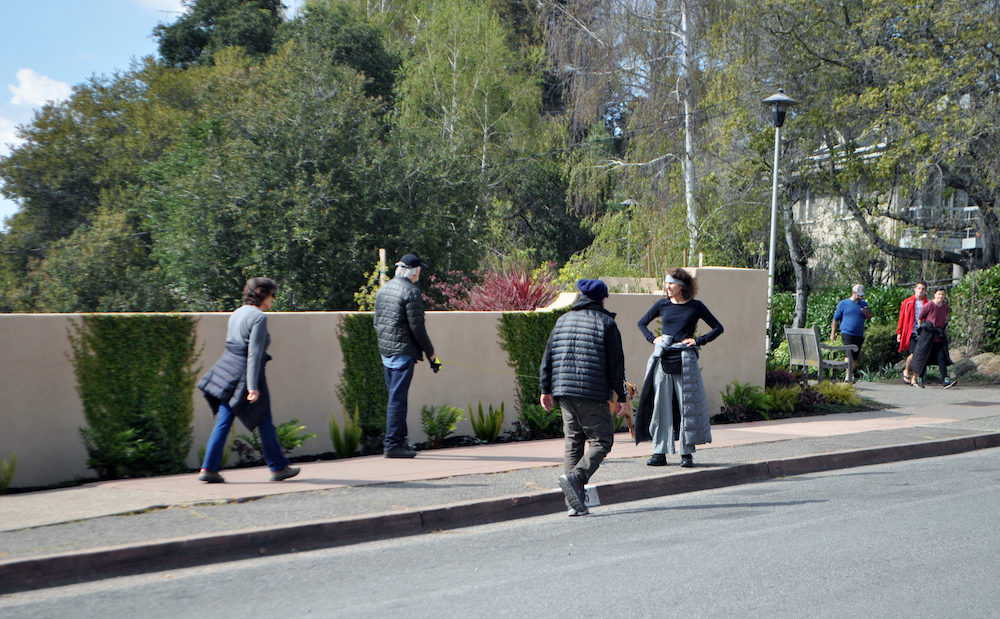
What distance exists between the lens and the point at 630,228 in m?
25.8

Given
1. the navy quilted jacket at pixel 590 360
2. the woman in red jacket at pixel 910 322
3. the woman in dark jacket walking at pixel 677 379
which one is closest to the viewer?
the navy quilted jacket at pixel 590 360

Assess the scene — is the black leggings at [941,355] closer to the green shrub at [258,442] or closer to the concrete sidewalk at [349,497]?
the concrete sidewalk at [349,497]

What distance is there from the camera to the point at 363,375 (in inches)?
348

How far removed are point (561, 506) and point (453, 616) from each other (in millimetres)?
2698

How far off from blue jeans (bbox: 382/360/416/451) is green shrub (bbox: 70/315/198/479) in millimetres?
1799

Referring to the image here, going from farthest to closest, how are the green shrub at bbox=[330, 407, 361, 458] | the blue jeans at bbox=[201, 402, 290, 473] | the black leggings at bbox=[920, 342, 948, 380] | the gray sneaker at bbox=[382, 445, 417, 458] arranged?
the black leggings at bbox=[920, 342, 948, 380], the green shrub at bbox=[330, 407, 361, 458], the gray sneaker at bbox=[382, 445, 417, 458], the blue jeans at bbox=[201, 402, 290, 473]

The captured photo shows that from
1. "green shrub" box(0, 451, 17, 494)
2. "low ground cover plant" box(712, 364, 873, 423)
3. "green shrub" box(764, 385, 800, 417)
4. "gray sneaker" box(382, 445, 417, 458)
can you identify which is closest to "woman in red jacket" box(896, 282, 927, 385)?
"low ground cover plant" box(712, 364, 873, 423)

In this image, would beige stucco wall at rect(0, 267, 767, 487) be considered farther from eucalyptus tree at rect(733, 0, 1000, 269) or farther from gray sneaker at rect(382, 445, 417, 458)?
eucalyptus tree at rect(733, 0, 1000, 269)

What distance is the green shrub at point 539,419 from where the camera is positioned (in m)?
9.92

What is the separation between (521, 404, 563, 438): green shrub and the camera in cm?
992

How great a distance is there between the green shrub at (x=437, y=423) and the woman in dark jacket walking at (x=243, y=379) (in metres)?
2.48

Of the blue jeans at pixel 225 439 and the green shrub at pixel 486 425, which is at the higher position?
the blue jeans at pixel 225 439

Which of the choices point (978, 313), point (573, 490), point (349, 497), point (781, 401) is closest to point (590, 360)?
point (573, 490)

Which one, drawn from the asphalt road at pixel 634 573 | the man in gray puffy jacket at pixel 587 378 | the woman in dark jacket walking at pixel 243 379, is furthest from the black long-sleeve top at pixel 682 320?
the woman in dark jacket walking at pixel 243 379
